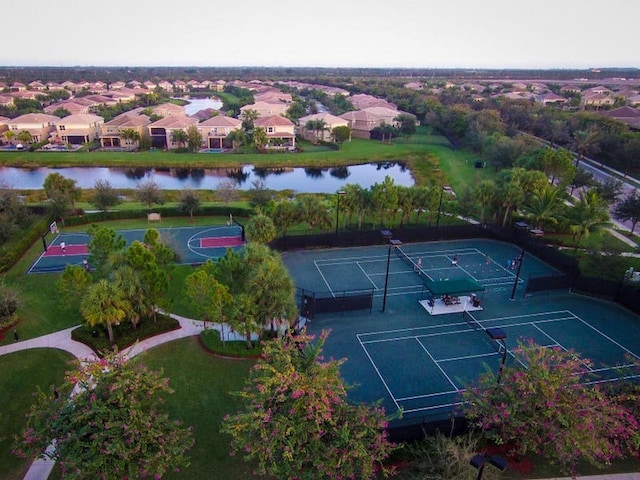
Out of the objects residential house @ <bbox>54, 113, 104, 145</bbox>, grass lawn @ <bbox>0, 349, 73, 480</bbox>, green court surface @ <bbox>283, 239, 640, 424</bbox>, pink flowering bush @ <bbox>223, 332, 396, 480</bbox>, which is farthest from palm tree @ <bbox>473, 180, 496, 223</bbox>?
residential house @ <bbox>54, 113, 104, 145</bbox>

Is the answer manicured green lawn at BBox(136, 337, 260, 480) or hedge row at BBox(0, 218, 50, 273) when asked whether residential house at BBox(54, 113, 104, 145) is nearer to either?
hedge row at BBox(0, 218, 50, 273)

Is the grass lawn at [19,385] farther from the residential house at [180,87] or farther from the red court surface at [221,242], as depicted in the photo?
the residential house at [180,87]

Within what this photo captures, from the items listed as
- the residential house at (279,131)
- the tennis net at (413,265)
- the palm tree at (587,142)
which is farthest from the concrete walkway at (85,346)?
the residential house at (279,131)

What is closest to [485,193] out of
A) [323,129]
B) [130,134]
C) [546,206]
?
[546,206]

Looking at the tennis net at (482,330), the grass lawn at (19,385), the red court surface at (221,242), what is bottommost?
the red court surface at (221,242)

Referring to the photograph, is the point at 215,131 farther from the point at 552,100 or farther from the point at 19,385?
the point at 552,100
